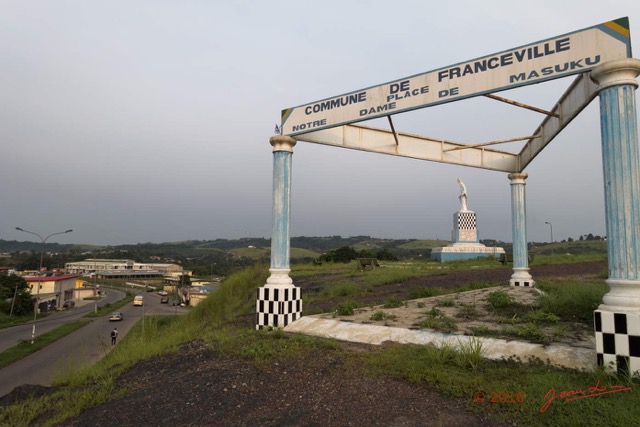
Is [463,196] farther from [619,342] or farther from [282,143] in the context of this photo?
[619,342]

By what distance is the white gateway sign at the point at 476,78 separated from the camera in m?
4.78

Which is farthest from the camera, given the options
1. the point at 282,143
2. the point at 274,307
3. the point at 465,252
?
the point at 465,252

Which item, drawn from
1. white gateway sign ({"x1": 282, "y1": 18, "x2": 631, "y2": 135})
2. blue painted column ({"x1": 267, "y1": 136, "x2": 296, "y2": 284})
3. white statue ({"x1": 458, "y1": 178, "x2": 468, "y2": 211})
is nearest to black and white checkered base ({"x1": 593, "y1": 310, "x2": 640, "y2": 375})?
white gateway sign ({"x1": 282, "y1": 18, "x2": 631, "y2": 135})

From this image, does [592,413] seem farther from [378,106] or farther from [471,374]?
[378,106]

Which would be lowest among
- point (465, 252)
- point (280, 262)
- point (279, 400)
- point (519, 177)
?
point (279, 400)

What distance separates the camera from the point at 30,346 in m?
24.5

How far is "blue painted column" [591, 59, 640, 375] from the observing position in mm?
3896

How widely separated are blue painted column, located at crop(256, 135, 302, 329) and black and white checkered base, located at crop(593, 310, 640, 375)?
184 inches

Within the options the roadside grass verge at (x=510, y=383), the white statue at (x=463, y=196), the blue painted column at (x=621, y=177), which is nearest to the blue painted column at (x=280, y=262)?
the roadside grass verge at (x=510, y=383)

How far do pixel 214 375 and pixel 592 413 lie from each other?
12.5 ft

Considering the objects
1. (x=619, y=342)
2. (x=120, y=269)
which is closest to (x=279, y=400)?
(x=619, y=342)

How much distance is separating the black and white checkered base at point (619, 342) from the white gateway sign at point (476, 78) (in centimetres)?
302

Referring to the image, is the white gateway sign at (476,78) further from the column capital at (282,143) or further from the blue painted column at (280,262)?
the blue painted column at (280,262)

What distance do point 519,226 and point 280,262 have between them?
6.25m
